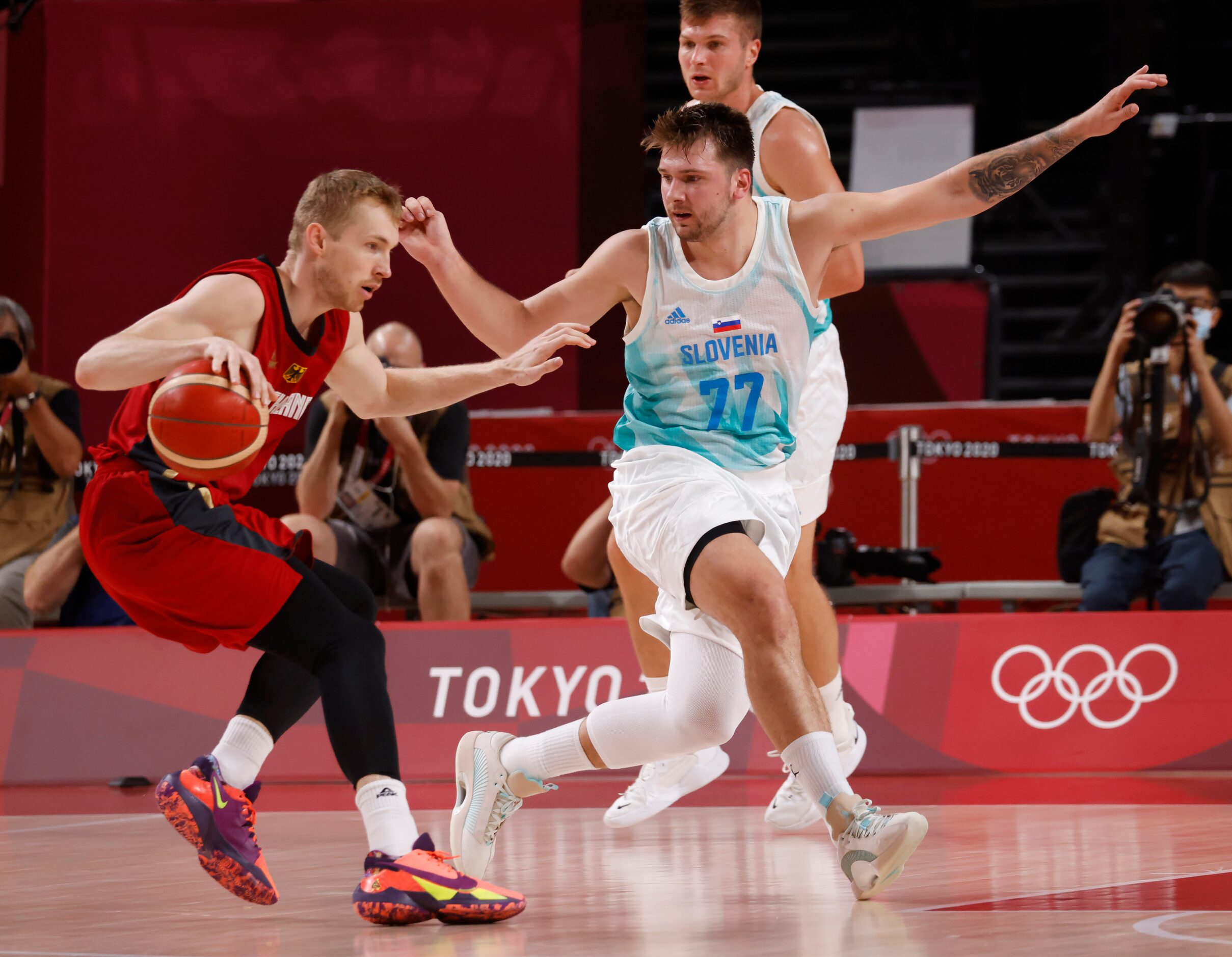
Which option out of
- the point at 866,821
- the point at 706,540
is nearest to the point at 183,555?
the point at 706,540

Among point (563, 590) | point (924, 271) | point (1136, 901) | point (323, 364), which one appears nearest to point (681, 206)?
point (323, 364)

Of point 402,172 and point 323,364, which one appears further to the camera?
point 402,172

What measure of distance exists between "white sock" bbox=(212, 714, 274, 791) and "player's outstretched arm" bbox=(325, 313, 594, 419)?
81 centimetres

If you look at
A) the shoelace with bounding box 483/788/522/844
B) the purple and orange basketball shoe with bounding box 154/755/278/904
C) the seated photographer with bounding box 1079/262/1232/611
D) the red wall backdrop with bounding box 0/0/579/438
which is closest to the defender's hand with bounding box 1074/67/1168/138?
the shoelace with bounding box 483/788/522/844

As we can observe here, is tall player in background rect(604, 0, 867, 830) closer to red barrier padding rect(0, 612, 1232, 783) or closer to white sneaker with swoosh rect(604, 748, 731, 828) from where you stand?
white sneaker with swoosh rect(604, 748, 731, 828)

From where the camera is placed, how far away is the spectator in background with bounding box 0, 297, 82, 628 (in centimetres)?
691

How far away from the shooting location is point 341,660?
3381 millimetres

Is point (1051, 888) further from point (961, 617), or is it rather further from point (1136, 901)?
point (961, 617)

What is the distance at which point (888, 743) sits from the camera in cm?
601

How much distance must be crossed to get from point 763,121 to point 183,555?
87.2 inches

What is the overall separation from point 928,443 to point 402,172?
439 cm

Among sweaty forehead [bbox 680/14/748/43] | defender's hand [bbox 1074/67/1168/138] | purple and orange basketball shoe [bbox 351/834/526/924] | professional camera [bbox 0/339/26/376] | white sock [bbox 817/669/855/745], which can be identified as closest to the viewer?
purple and orange basketball shoe [bbox 351/834/526/924]

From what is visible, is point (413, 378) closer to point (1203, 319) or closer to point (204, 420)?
point (204, 420)

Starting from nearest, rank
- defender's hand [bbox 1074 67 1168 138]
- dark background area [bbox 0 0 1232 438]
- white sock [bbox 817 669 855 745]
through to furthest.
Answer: defender's hand [bbox 1074 67 1168 138], white sock [bbox 817 669 855 745], dark background area [bbox 0 0 1232 438]
